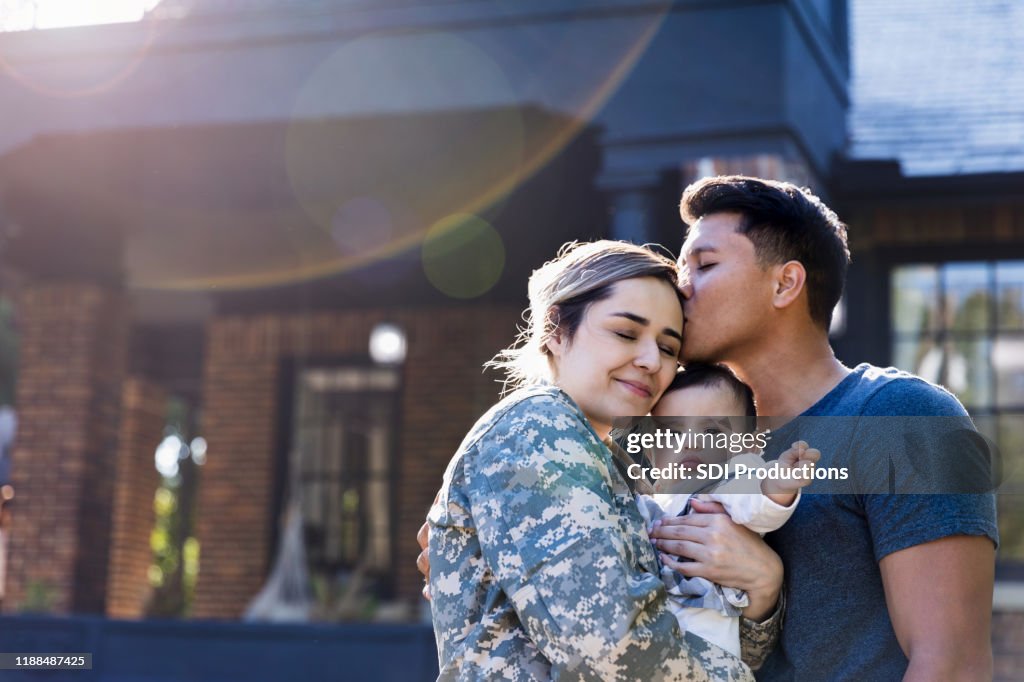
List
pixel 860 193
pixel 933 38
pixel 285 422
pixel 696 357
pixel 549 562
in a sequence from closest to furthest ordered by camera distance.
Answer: pixel 549 562 → pixel 696 357 → pixel 860 193 → pixel 933 38 → pixel 285 422

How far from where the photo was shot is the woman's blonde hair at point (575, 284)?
2.57 m

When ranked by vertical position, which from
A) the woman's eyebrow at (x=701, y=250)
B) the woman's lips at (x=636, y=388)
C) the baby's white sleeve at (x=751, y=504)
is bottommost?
the baby's white sleeve at (x=751, y=504)

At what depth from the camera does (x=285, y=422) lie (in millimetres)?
10555

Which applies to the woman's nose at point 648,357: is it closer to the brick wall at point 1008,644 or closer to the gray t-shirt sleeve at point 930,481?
the gray t-shirt sleeve at point 930,481

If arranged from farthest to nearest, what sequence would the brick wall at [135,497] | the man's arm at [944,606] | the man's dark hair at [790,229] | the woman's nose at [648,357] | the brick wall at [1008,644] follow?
the brick wall at [135,497] < the brick wall at [1008,644] < the man's dark hair at [790,229] < the woman's nose at [648,357] < the man's arm at [944,606]

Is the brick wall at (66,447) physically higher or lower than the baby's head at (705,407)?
higher

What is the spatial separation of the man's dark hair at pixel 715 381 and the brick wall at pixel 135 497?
9.22 metres

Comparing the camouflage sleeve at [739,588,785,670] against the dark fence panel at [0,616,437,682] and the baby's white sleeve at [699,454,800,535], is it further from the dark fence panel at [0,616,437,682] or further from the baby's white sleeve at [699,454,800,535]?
the dark fence panel at [0,616,437,682]

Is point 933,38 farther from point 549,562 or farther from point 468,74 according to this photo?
point 549,562

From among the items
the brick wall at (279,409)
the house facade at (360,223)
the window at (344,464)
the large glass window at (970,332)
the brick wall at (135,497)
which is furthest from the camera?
the brick wall at (135,497)

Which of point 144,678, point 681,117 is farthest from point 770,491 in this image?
point 144,678

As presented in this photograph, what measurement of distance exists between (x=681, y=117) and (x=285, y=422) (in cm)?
527

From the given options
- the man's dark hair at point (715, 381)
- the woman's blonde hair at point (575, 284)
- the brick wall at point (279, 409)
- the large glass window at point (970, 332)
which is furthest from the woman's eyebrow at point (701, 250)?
the brick wall at point (279, 409)

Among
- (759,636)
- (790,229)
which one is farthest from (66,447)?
(759,636)
